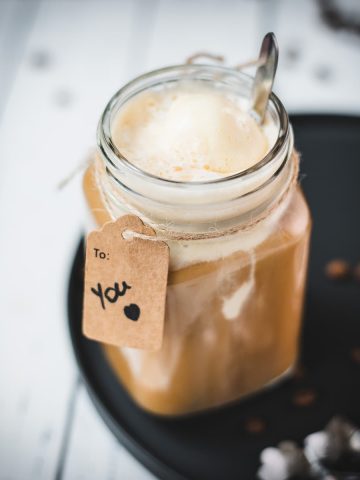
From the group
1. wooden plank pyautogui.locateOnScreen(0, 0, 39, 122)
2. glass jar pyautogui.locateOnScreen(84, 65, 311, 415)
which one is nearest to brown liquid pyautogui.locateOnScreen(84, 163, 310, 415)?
glass jar pyautogui.locateOnScreen(84, 65, 311, 415)

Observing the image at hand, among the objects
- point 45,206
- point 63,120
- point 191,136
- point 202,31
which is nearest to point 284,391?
point 191,136

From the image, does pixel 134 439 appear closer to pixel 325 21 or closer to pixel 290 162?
pixel 290 162

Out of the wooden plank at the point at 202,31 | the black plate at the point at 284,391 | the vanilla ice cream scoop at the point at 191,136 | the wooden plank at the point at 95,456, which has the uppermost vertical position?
the vanilla ice cream scoop at the point at 191,136

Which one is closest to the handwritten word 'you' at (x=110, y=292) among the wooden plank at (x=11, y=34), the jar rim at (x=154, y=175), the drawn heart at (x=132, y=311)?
the drawn heart at (x=132, y=311)

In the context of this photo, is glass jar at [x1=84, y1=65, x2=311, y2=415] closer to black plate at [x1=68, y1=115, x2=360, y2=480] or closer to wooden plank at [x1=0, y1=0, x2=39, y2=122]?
black plate at [x1=68, y1=115, x2=360, y2=480]

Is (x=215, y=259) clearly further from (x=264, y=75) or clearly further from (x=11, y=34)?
(x=11, y=34)

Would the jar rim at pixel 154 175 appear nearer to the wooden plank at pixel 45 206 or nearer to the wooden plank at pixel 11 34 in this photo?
the wooden plank at pixel 45 206

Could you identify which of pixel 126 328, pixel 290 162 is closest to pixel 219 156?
pixel 290 162
